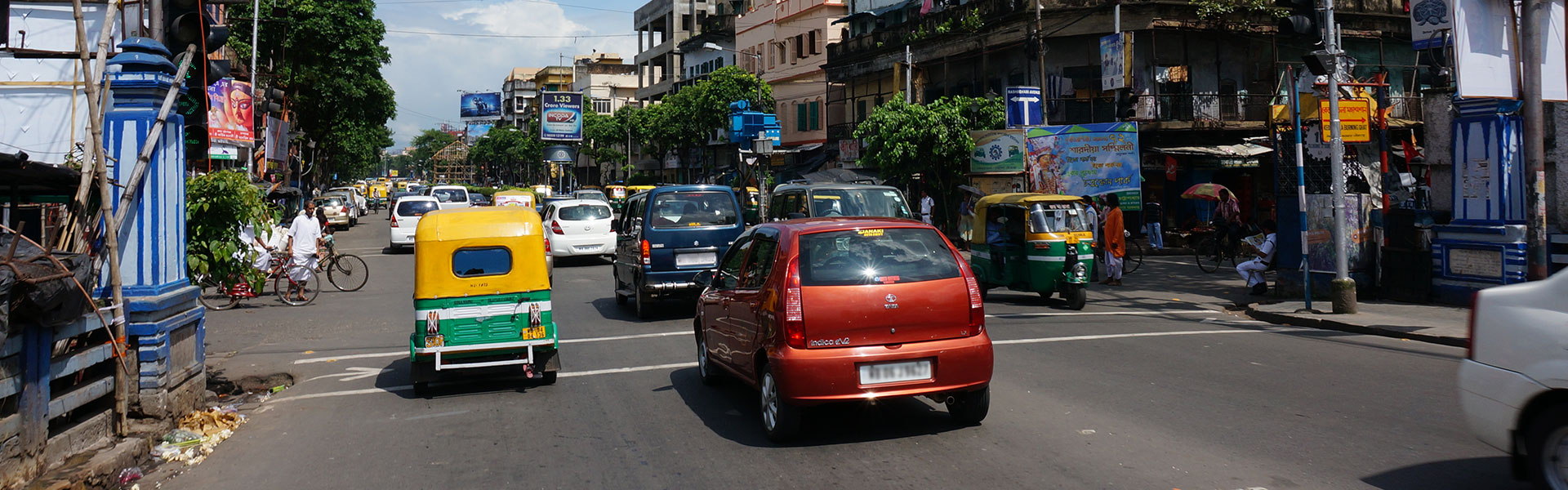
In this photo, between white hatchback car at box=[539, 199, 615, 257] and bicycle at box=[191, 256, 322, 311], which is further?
white hatchback car at box=[539, 199, 615, 257]

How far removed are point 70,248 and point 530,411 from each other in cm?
336

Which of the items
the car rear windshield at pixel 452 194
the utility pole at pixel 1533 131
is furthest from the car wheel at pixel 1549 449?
the car rear windshield at pixel 452 194

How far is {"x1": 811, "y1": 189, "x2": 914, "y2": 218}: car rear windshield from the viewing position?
603 inches

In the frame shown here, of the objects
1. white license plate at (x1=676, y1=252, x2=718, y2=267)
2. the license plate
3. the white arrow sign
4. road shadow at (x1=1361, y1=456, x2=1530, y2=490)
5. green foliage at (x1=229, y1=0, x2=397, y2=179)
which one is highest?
green foliage at (x1=229, y1=0, x2=397, y2=179)

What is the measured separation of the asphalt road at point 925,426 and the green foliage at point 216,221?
1379 millimetres

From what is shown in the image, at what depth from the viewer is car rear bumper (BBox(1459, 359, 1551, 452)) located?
4.74 m

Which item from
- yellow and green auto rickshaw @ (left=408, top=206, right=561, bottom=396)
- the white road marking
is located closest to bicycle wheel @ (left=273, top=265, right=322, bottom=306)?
yellow and green auto rickshaw @ (left=408, top=206, right=561, bottom=396)

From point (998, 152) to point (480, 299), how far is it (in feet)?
74.4

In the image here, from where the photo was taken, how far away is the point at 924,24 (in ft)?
123

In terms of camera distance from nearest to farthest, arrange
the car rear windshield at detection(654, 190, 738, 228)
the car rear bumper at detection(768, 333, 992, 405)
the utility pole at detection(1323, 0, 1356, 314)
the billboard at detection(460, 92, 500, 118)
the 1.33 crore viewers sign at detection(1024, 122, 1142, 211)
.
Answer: the car rear bumper at detection(768, 333, 992, 405) → the utility pole at detection(1323, 0, 1356, 314) → the car rear windshield at detection(654, 190, 738, 228) → the 1.33 crore viewers sign at detection(1024, 122, 1142, 211) → the billboard at detection(460, 92, 500, 118)

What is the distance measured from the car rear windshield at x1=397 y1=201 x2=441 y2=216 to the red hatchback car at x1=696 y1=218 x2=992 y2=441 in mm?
23825

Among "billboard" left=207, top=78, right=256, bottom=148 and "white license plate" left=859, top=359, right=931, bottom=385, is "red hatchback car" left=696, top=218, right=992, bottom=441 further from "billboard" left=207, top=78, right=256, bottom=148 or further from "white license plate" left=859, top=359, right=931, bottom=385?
"billboard" left=207, top=78, right=256, bottom=148

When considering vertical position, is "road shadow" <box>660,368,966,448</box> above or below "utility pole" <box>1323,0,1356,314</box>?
below

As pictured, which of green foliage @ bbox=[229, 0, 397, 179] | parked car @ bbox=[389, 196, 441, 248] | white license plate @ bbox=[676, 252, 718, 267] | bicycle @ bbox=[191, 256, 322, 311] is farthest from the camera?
green foliage @ bbox=[229, 0, 397, 179]
